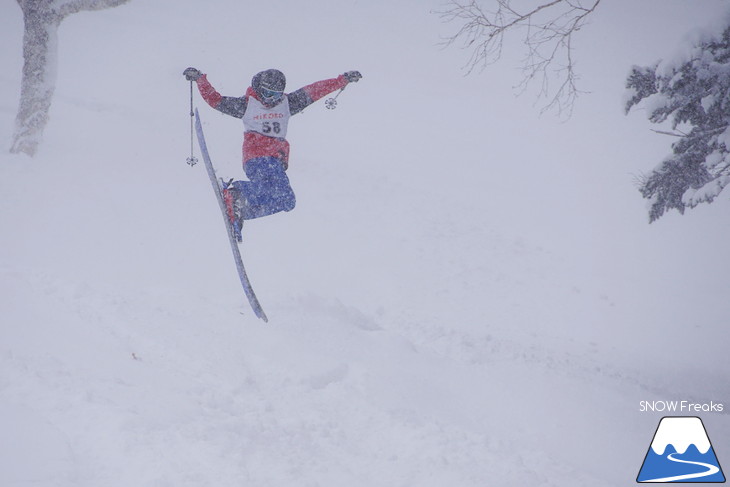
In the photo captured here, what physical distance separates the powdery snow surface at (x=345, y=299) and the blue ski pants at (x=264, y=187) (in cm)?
119

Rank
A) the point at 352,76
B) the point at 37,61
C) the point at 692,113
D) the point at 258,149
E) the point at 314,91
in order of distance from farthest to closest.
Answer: the point at 37,61, the point at 314,91, the point at 352,76, the point at 258,149, the point at 692,113

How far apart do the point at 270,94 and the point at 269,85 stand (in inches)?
4.1

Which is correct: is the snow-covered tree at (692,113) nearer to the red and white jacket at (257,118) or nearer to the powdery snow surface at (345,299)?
the powdery snow surface at (345,299)

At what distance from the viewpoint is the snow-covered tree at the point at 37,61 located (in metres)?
8.38

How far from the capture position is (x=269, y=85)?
546 centimetres

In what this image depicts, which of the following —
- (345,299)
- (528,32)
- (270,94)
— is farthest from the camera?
(345,299)

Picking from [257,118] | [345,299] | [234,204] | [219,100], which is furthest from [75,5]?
[345,299]

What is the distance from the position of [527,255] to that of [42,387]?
8483 millimetres

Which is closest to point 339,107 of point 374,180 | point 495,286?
point 374,180

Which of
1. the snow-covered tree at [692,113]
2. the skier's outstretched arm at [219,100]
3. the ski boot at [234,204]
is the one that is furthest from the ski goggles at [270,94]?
the snow-covered tree at [692,113]

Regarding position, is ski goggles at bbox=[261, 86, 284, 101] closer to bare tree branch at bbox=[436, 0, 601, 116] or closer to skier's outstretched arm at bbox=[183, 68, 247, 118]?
skier's outstretched arm at bbox=[183, 68, 247, 118]

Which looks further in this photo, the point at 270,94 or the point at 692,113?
the point at 270,94

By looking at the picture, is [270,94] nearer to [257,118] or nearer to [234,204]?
[257,118]

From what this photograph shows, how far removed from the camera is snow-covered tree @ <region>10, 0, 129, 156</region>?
838 cm
